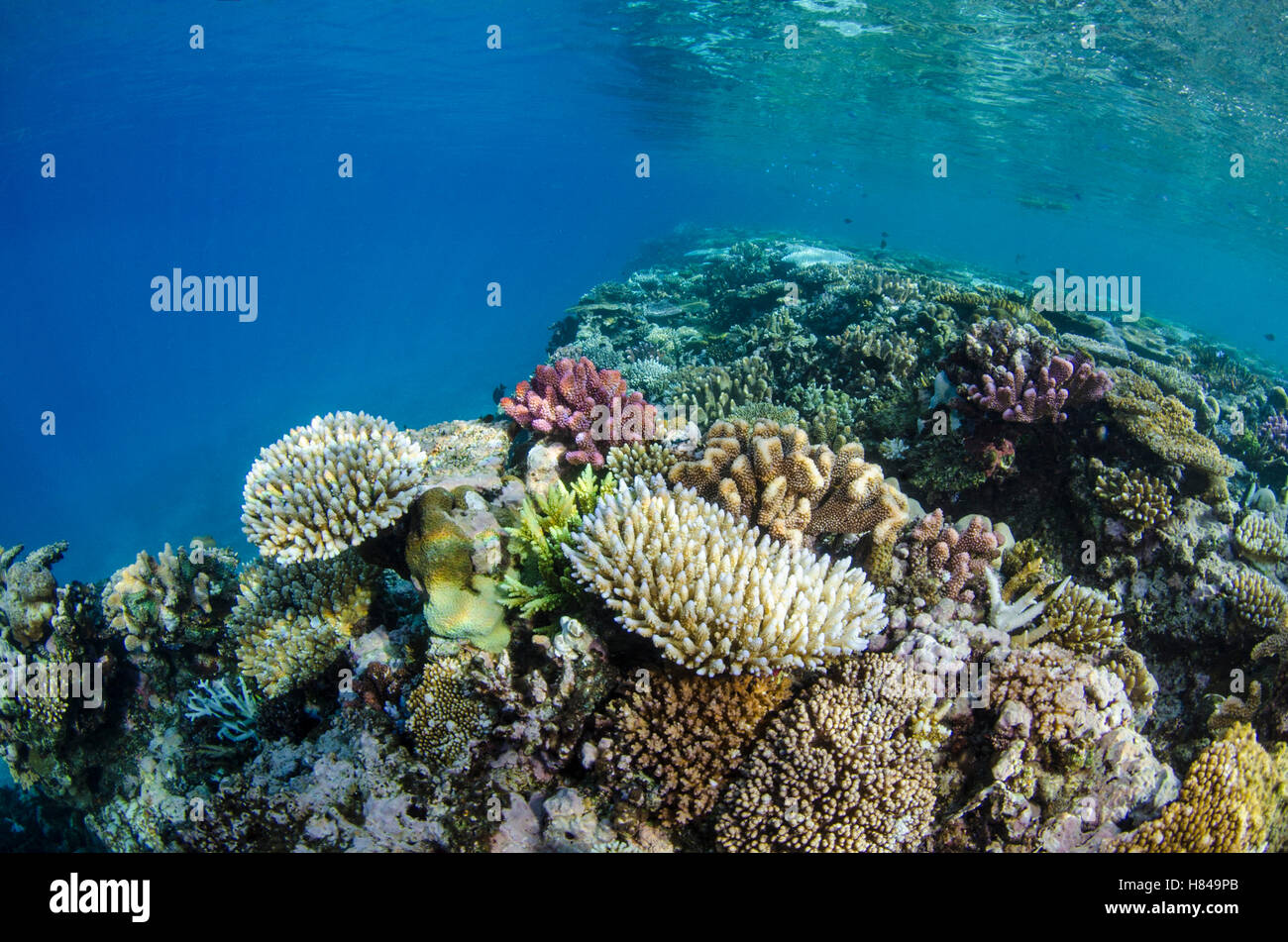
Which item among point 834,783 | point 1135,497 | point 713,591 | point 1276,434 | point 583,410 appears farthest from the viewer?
point 1276,434

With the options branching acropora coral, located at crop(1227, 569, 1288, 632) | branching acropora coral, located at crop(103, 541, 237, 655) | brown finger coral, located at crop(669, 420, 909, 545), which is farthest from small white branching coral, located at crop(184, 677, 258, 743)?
branching acropora coral, located at crop(1227, 569, 1288, 632)

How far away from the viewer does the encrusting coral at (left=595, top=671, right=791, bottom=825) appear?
11.0 feet

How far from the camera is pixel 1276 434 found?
35.7 feet

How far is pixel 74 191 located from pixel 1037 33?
99496 mm

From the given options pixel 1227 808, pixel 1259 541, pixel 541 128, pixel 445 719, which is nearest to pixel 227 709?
pixel 445 719

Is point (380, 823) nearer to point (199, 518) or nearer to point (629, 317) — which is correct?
point (629, 317)

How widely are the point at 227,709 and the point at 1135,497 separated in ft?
29.6

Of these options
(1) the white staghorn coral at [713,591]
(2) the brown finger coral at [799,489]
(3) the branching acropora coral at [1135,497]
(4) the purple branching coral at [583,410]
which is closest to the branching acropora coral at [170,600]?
A: (4) the purple branching coral at [583,410]

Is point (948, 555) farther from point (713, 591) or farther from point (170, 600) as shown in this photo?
point (170, 600)

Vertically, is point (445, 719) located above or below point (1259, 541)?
below

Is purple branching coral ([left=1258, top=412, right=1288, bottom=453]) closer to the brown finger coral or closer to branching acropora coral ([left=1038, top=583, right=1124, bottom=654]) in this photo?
branching acropora coral ([left=1038, top=583, right=1124, bottom=654])

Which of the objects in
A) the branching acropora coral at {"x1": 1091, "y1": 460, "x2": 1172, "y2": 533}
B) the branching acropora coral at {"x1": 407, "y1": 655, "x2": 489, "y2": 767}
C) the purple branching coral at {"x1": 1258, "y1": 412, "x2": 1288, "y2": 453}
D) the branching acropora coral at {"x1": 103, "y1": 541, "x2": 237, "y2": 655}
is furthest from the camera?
the purple branching coral at {"x1": 1258, "y1": 412, "x2": 1288, "y2": 453}

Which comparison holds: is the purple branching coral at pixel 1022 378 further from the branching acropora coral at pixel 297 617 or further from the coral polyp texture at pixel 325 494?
the branching acropora coral at pixel 297 617

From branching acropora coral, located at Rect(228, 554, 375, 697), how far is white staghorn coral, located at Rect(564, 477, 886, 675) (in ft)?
7.63
